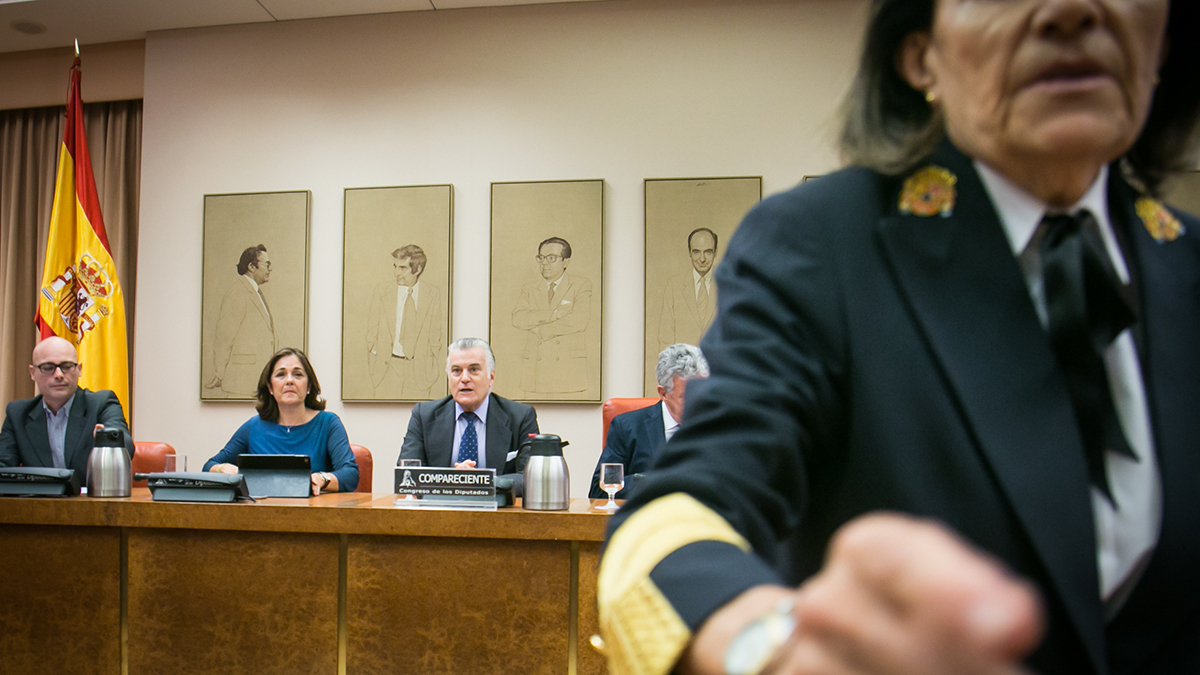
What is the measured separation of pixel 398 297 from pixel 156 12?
2680 mm

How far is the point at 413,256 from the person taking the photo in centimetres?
546

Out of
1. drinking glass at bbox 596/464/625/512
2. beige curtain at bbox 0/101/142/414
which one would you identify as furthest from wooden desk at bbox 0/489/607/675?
beige curtain at bbox 0/101/142/414

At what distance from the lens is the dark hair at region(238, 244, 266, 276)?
5.65 metres

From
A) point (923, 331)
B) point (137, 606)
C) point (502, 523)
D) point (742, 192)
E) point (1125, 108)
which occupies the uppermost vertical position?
point (742, 192)

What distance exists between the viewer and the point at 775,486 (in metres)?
0.50

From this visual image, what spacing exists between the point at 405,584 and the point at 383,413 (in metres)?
2.75

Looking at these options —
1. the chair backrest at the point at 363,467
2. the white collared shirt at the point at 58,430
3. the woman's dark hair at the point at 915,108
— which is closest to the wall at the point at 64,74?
the white collared shirt at the point at 58,430

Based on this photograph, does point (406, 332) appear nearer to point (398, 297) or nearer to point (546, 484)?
point (398, 297)

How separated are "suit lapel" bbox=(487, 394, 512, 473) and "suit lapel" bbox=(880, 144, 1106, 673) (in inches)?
152

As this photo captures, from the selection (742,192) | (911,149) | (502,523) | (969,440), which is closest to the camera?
(969,440)

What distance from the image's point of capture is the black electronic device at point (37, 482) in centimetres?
329

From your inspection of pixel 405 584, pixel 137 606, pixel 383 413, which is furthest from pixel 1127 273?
pixel 383 413

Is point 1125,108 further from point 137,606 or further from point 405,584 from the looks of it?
point 137,606

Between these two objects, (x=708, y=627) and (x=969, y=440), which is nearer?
(x=708, y=627)
